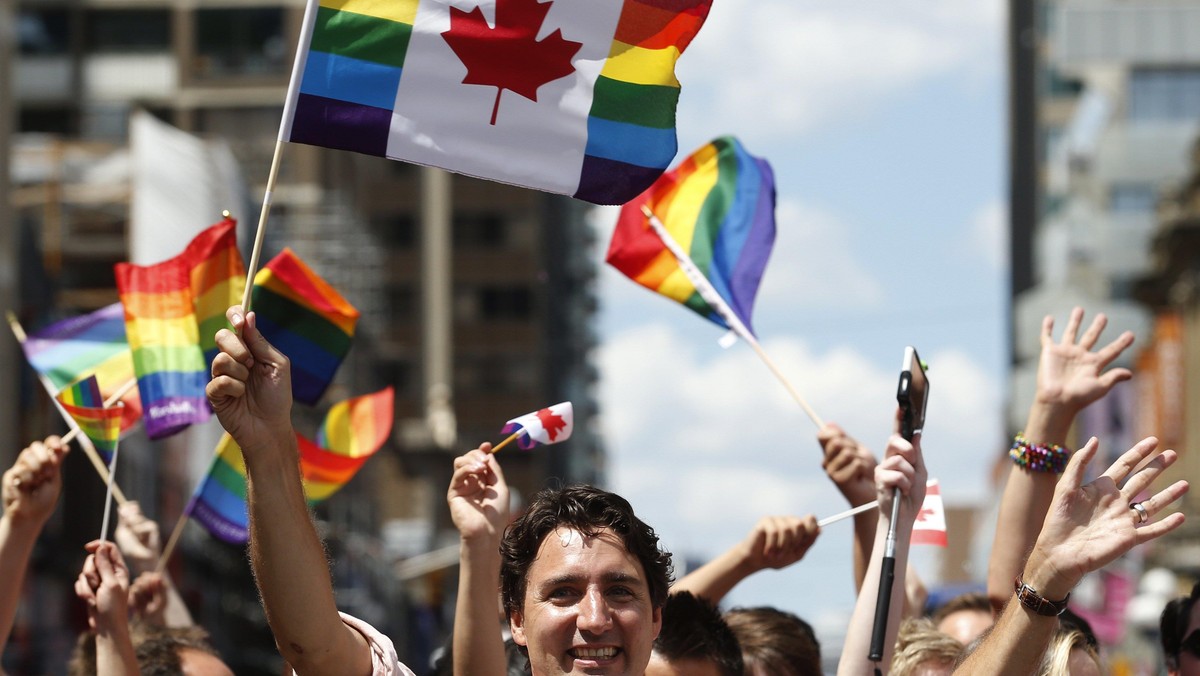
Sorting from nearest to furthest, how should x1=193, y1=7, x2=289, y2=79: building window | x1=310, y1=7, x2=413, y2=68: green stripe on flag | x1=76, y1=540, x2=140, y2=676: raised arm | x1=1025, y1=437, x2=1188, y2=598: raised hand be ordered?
1. x1=1025, y1=437, x2=1188, y2=598: raised hand
2. x1=310, y1=7, x2=413, y2=68: green stripe on flag
3. x1=76, y1=540, x2=140, y2=676: raised arm
4. x1=193, y1=7, x2=289, y2=79: building window

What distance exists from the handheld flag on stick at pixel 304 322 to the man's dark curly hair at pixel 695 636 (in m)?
2.15

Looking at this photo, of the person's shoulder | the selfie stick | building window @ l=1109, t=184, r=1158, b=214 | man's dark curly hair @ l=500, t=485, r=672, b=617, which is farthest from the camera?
building window @ l=1109, t=184, r=1158, b=214

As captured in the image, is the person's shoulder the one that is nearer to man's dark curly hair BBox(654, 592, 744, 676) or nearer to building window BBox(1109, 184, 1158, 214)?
man's dark curly hair BBox(654, 592, 744, 676)

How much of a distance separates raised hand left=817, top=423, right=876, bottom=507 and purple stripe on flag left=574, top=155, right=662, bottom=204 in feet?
3.43

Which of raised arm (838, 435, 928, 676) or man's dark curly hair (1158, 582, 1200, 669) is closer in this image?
raised arm (838, 435, 928, 676)

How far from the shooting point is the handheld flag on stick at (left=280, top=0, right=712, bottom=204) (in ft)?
16.4

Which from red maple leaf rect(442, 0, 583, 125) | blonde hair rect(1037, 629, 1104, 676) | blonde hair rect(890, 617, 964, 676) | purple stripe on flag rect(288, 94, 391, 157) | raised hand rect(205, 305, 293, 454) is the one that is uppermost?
red maple leaf rect(442, 0, 583, 125)

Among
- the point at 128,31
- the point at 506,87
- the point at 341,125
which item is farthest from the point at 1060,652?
the point at 128,31

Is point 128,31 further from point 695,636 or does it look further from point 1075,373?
point 695,636

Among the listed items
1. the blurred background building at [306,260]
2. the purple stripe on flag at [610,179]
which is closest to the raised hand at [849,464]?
the purple stripe on flag at [610,179]

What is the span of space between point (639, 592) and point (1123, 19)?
2477 inches

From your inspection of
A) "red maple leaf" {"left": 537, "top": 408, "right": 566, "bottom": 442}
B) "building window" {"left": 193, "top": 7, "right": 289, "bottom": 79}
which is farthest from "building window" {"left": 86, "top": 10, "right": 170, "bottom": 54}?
"red maple leaf" {"left": 537, "top": 408, "right": 566, "bottom": 442}

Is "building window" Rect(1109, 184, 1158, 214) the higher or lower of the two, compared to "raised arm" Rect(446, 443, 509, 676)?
lower

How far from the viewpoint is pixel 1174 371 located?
48.6 meters
